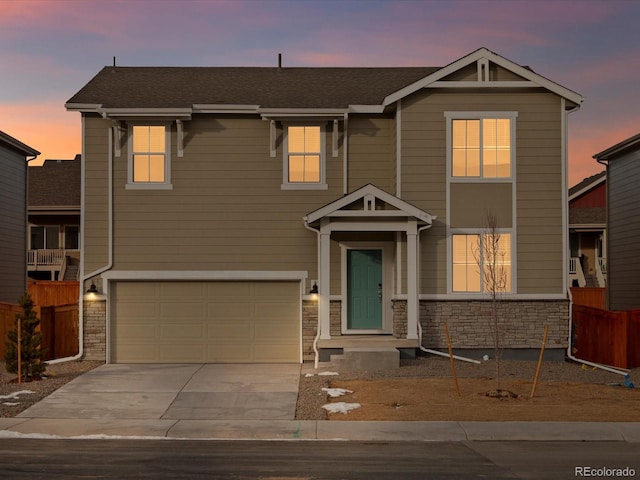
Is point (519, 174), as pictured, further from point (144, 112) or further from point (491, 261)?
point (144, 112)

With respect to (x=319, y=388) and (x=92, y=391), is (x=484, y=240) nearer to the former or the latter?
(x=319, y=388)

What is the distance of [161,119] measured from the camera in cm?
2022

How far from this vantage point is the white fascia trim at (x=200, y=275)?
20.2m

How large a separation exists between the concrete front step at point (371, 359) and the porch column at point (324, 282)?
1117 millimetres

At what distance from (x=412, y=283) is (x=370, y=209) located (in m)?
2.00

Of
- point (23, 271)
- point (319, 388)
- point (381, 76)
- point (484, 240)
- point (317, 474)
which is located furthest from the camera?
point (23, 271)

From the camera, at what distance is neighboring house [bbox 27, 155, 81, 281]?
118 ft

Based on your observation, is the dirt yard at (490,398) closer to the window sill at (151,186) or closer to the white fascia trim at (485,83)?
the white fascia trim at (485,83)

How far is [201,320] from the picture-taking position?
2034 cm

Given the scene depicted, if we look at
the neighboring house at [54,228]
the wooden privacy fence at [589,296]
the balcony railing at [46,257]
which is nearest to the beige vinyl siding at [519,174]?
the wooden privacy fence at [589,296]

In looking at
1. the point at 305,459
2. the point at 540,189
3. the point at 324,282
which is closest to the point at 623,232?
the point at 540,189

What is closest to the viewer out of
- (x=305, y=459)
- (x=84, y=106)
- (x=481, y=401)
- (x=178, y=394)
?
(x=305, y=459)

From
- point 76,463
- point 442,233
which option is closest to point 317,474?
point 76,463

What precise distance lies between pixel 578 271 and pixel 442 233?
731 inches
